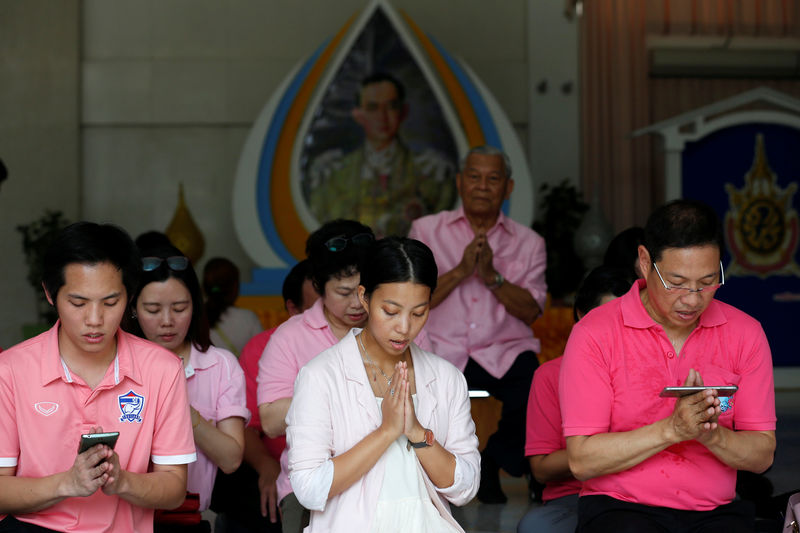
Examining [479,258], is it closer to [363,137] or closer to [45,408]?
[45,408]

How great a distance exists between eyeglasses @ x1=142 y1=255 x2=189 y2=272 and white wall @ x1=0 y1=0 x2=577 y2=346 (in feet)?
19.7

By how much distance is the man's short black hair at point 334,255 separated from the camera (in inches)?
125

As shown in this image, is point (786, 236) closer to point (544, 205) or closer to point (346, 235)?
point (544, 205)

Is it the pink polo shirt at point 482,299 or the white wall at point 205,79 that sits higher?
the white wall at point 205,79

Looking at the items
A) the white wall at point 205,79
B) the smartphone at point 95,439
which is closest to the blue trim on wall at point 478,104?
the white wall at point 205,79

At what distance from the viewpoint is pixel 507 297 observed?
427cm

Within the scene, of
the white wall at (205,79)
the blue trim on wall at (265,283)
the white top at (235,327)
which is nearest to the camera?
the white top at (235,327)

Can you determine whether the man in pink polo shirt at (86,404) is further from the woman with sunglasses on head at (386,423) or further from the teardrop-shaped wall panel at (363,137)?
the teardrop-shaped wall panel at (363,137)

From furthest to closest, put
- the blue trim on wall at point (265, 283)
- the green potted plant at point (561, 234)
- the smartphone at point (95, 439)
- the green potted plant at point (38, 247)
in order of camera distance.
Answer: the green potted plant at point (38, 247) → the green potted plant at point (561, 234) → the blue trim on wall at point (265, 283) → the smartphone at point (95, 439)

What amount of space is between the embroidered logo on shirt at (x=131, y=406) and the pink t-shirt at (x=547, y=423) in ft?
4.06

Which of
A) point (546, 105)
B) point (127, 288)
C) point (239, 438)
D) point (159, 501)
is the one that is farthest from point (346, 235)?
point (546, 105)

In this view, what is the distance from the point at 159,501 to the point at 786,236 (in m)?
6.66

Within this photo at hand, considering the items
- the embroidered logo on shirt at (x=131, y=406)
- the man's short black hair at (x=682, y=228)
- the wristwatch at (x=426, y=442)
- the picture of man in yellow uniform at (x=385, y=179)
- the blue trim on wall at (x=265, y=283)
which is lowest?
the wristwatch at (x=426, y=442)

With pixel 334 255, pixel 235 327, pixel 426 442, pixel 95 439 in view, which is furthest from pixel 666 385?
pixel 235 327
